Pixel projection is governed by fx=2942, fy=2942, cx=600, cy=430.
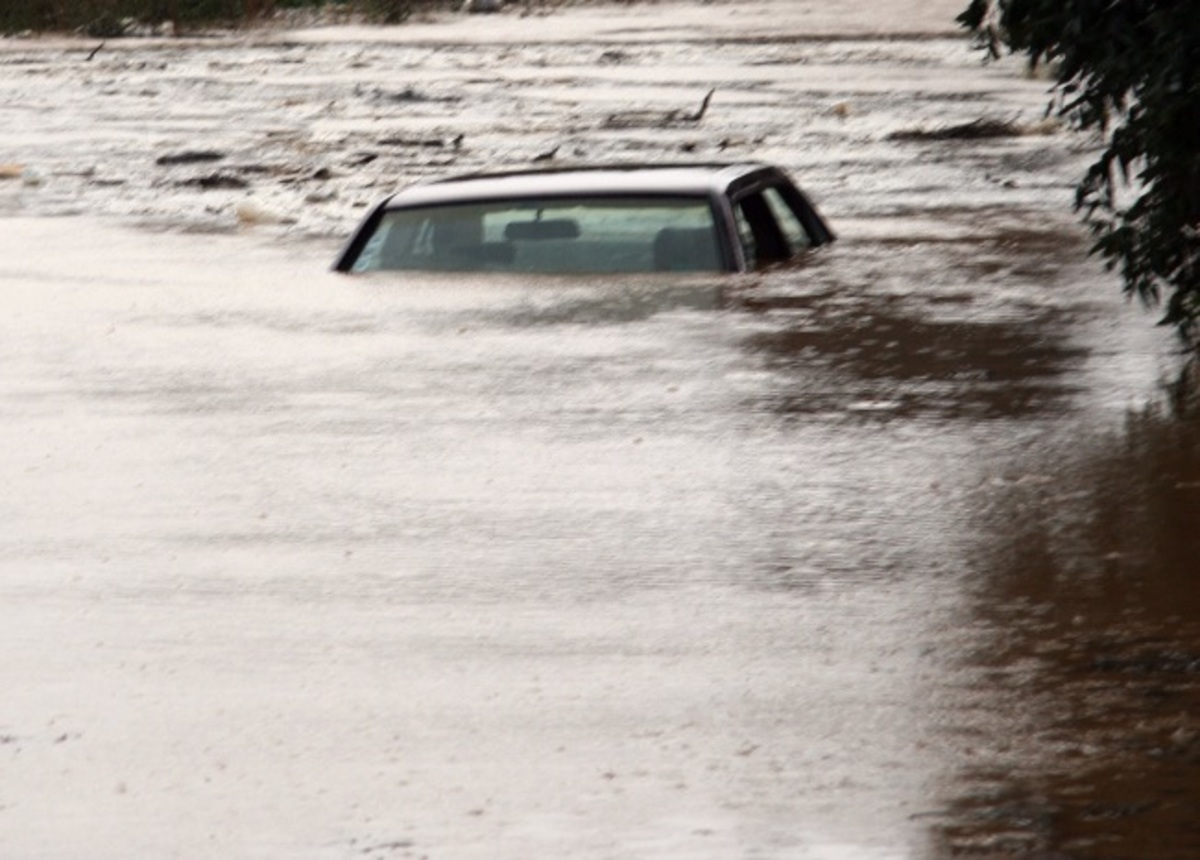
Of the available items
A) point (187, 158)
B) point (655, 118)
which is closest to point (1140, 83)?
point (187, 158)

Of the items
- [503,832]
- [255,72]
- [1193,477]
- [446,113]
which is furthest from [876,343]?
[255,72]

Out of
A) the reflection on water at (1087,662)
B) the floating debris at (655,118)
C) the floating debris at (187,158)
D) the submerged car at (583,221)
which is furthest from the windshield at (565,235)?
the floating debris at (655,118)

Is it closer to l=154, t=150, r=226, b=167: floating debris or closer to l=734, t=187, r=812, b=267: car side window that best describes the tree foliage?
l=734, t=187, r=812, b=267: car side window

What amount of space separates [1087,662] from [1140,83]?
12.3ft

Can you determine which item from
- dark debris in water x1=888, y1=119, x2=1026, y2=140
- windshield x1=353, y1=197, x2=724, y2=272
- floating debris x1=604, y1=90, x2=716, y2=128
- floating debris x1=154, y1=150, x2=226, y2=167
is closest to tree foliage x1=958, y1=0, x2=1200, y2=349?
windshield x1=353, y1=197, x2=724, y2=272

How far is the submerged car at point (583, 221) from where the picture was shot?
13328 mm

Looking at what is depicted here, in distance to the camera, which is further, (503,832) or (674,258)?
(674,258)

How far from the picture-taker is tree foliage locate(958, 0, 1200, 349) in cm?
1039

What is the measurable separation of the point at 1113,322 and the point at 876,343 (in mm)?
1610

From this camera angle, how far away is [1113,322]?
16281 millimetres

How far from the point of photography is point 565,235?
13.5m

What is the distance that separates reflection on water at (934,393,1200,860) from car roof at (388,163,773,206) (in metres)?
2.38

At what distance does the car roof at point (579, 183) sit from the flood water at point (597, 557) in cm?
54

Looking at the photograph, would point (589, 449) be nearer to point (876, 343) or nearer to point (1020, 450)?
point (1020, 450)
